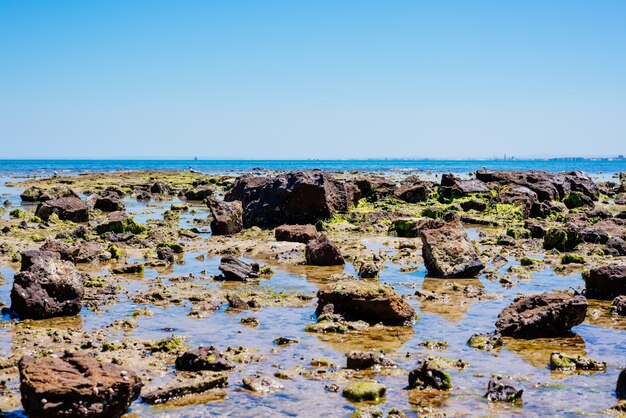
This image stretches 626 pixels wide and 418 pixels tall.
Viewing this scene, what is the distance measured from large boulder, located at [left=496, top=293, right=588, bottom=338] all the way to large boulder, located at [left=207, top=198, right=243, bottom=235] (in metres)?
13.4

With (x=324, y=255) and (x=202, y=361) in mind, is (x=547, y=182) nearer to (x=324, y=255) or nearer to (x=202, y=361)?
(x=324, y=255)

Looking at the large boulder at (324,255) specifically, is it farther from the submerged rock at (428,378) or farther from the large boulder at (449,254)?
the submerged rock at (428,378)

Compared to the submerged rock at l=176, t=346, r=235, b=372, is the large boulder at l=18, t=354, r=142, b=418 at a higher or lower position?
higher

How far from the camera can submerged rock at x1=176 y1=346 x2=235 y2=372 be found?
8.56 meters

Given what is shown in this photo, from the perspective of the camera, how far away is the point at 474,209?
1219 inches

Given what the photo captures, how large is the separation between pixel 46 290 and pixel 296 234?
32.4 feet

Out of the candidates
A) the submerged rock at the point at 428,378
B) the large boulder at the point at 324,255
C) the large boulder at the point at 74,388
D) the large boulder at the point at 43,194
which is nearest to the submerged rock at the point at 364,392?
the submerged rock at the point at 428,378

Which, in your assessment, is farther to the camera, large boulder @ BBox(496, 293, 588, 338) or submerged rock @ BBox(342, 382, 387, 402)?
large boulder @ BBox(496, 293, 588, 338)

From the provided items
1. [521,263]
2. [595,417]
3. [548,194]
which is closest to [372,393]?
[595,417]

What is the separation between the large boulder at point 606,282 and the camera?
13.1 metres

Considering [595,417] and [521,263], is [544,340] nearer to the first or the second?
[595,417]

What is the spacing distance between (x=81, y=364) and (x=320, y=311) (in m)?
5.19

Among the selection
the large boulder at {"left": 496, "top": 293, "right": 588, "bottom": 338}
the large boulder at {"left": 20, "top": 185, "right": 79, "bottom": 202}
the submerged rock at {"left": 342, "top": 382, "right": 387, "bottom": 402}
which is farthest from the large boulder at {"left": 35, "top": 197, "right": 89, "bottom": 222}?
the submerged rock at {"left": 342, "top": 382, "right": 387, "bottom": 402}

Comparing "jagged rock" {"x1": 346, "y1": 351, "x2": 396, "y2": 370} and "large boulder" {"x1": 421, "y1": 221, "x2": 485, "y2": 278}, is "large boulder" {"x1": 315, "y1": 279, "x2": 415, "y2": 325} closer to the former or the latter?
"jagged rock" {"x1": 346, "y1": 351, "x2": 396, "y2": 370}
